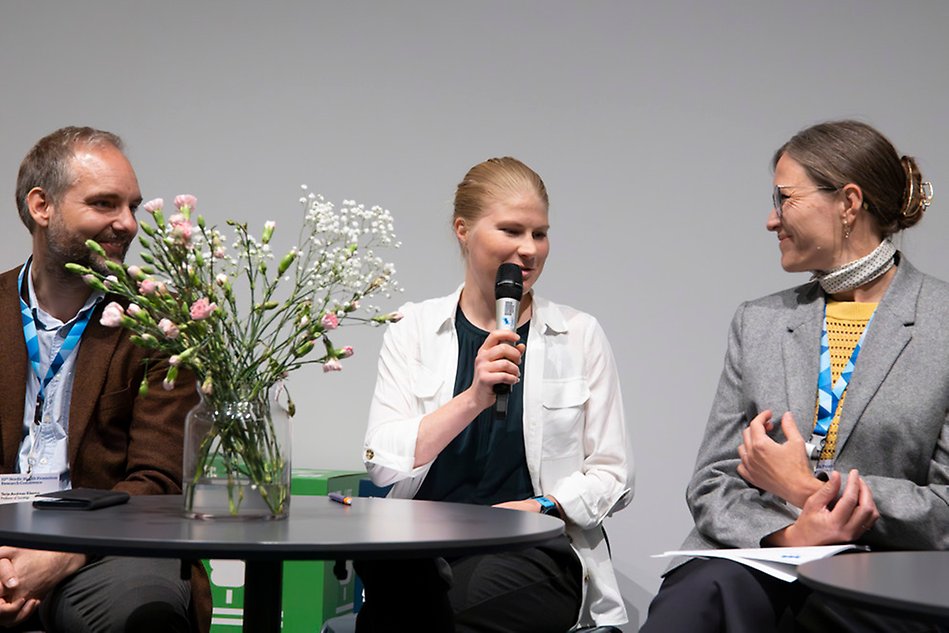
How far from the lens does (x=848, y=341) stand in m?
2.45

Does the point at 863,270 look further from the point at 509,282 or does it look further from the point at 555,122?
the point at 555,122

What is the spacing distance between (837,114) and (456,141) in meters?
1.26

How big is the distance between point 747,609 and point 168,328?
113 cm

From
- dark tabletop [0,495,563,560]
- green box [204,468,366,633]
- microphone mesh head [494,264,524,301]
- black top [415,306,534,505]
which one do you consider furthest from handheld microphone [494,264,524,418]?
green box [204,468,366,633]

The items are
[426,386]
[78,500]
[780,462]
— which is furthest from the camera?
[426,386]

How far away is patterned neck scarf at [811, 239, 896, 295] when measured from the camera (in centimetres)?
247

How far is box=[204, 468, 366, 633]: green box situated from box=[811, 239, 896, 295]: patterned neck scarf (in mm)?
1614

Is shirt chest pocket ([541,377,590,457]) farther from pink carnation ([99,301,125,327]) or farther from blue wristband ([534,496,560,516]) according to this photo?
pink carnation ([99,301,125,327])

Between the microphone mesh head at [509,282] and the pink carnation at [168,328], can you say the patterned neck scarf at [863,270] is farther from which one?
the pink carnation at [168,328]

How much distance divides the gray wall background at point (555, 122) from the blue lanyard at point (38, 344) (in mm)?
1362

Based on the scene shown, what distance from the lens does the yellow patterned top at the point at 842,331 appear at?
2.42 meters

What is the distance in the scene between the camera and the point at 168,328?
175 centimetres

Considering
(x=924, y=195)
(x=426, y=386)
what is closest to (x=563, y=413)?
(x=426, y=386)

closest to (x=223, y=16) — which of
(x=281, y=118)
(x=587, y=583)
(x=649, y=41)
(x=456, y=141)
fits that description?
(x=281, y=118)
